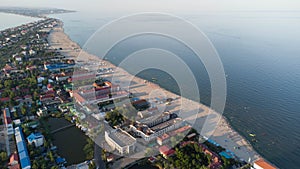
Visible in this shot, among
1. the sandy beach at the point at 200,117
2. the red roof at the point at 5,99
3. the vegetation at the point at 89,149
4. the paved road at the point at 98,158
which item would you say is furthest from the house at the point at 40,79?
the paved road at the point at 98,158

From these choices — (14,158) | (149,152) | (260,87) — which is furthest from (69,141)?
(260,87)

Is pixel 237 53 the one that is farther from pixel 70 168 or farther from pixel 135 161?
pixel 70 168

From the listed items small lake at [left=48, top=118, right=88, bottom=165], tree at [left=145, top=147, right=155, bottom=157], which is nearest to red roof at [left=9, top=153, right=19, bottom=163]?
small lake at [left=48, top=118, right=88, bottom=165]

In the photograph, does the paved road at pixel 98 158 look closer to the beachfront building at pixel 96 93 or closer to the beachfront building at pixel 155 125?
the beachfront building at pixel 155 125

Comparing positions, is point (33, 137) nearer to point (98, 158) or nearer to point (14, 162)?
point (14, 162)

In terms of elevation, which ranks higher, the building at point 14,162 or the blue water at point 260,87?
the blue water at point 260,87

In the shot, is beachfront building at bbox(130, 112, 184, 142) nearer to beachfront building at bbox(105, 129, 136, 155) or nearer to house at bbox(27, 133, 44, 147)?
beachfront building at bbox(105, 129, 136, 155)
